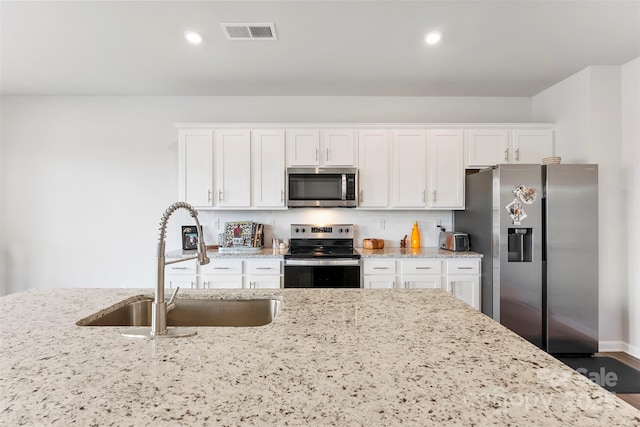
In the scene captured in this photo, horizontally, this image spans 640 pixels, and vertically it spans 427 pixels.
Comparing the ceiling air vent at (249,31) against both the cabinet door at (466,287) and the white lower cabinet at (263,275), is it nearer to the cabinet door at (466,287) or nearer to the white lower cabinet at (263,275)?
the white lower cabinet at (263,275)

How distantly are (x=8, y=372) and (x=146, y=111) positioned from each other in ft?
12.1

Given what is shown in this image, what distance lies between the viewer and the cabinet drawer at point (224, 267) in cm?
313

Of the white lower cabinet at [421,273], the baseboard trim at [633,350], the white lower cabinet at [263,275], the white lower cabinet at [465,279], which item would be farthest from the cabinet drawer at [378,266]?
the baseboard trim at [633,350]

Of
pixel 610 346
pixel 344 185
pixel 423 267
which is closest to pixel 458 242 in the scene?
pixel 423 267

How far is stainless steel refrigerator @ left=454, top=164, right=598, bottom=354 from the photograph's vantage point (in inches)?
110

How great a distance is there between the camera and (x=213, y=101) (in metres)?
3.79

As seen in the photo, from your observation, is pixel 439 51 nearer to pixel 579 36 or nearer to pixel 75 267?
pixel 579 36

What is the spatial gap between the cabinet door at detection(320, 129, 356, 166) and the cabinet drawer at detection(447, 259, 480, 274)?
146 centimetres

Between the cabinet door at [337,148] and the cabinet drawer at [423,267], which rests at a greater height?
the cabinet door at [337,148]

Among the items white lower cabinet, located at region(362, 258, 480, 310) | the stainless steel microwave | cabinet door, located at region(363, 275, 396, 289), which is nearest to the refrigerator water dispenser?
white lower cabinet, located at region(362, 258, 480, 310)

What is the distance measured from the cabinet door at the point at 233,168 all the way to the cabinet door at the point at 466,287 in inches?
88.6

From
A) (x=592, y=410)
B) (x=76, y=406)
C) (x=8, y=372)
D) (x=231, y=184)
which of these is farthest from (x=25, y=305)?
(x=231, y=184)

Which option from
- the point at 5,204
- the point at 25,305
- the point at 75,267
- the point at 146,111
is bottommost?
the point at 75,267

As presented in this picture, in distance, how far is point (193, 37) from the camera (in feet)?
8.24
